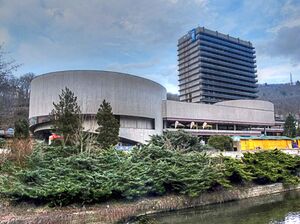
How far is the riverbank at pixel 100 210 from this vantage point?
466 inches

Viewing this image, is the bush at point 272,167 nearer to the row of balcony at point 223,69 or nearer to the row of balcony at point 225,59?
the row of balcony at point 223,69

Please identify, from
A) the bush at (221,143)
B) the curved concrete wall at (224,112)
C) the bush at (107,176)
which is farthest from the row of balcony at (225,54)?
the bush at (107,176)

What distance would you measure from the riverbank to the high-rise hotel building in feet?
299

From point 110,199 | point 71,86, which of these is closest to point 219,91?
point 71,86

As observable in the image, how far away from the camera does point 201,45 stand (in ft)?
360

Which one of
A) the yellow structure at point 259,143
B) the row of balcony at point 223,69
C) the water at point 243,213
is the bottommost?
the water at point 243,213

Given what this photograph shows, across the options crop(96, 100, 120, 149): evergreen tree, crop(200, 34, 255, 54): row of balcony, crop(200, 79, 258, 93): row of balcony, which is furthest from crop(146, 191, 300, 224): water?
crop(200, 34, 255, 54): row of balcony

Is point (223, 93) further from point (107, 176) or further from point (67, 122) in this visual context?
point (107, 176)

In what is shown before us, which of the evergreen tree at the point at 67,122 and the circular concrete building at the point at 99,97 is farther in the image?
the circular concrete building at the point at 99,97

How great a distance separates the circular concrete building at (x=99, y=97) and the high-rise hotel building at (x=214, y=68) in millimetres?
60059

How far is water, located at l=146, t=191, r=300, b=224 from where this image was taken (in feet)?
40.7

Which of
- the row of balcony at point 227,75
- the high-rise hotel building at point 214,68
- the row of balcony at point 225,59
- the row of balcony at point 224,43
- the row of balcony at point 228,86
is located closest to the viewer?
the row of balcony at point 228,86

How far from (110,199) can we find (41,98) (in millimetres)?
36525

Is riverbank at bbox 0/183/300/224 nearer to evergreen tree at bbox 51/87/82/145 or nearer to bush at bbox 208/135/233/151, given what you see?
evergreen tree at bbox 51/87/82/145
